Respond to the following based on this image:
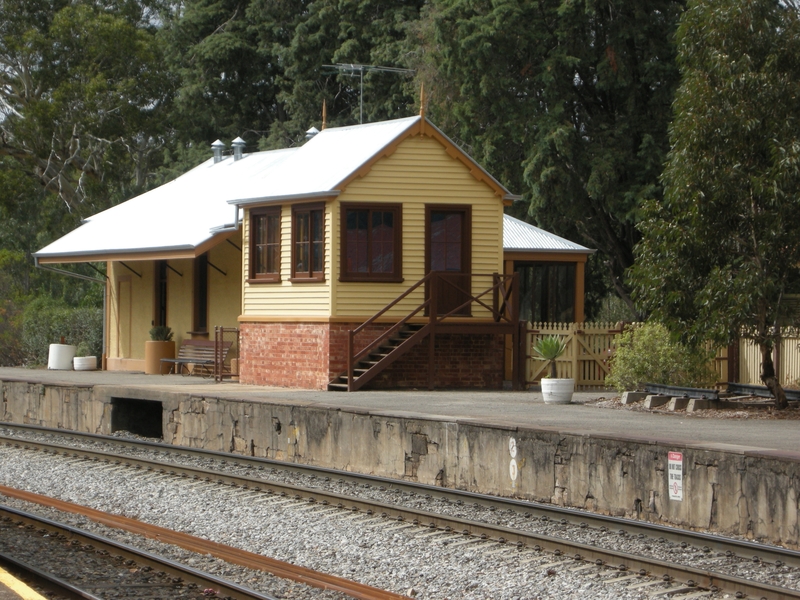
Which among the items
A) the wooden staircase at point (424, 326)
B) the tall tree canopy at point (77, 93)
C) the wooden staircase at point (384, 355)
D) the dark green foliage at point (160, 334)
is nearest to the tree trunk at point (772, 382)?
the wooden staircase at point (424, 326)

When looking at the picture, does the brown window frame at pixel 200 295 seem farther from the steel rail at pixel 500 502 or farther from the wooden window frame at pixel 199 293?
the steel rail at pixel 500 502

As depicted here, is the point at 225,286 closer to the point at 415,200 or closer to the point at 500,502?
the point at 415,200

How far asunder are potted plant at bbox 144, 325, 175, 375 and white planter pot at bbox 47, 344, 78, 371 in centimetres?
358

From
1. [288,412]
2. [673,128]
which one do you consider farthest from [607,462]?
[673,128]

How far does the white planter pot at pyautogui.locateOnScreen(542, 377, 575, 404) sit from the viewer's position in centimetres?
1892

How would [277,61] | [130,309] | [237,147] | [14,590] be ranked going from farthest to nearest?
[277,61], [237,147], [130,309], [14,590]

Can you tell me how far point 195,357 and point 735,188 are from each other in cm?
1374

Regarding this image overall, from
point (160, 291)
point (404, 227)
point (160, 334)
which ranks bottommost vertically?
point (160, 334)

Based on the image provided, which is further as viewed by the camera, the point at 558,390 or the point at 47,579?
the point at 558,390

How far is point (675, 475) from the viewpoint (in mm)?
11406

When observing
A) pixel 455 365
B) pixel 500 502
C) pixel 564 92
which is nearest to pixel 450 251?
pixel 455 365

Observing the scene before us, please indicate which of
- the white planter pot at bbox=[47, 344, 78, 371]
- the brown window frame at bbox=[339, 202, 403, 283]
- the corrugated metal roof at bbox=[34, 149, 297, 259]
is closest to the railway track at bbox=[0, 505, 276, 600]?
the brown window frame at bbox=[339, 202, 403, 283]

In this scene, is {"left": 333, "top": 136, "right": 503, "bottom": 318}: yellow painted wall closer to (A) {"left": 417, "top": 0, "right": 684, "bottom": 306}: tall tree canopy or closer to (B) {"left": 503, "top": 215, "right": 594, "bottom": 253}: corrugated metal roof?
(B) {"left": 503, "top": 215, "right": 594, "bottom": 253}: corrugated metal roof

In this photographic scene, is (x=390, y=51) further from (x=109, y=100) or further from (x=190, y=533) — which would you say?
(x=190, y=533)
